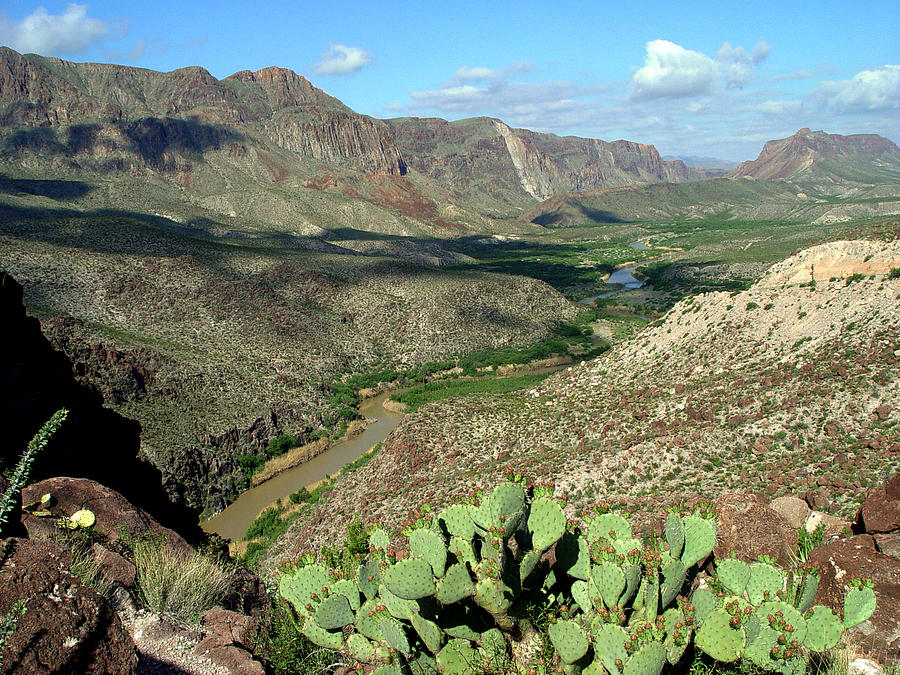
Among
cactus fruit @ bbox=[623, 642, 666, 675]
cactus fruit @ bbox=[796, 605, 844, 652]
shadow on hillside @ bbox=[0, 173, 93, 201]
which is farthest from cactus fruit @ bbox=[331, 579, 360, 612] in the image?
shadow on hillside @ bbox=[0, 173, 93, 201]

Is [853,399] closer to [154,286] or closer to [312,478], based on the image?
[312,478]

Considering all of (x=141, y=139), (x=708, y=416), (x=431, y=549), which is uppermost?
(x=141, y=139)

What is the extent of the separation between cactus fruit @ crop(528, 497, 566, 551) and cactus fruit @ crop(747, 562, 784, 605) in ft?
9.22

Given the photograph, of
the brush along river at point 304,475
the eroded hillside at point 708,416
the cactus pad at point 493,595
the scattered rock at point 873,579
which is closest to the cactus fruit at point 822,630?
the scattered rock at point 873,579

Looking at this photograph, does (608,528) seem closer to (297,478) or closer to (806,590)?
(806,590)

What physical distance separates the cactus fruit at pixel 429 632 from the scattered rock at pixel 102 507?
5823 millimetres

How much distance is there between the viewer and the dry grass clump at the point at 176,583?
8219 mm

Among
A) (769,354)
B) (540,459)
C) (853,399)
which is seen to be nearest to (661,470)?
(540,459)

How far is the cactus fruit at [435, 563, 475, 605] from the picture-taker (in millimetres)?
6816

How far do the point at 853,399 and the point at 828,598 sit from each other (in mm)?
15340

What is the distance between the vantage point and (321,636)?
8.00 metres

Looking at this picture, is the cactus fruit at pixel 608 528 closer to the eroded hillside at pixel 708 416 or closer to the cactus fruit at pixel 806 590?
the cactus fruit at pixel 806 590

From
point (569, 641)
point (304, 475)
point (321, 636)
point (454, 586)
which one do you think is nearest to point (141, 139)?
point (304, 475)

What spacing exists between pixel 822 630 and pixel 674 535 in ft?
6.25
